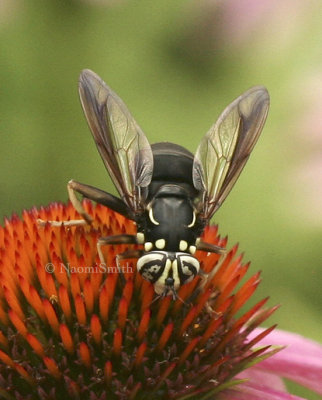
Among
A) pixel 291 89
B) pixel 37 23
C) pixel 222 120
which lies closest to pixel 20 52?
pixel 37 23

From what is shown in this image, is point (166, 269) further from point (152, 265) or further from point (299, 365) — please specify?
point (299, 365)

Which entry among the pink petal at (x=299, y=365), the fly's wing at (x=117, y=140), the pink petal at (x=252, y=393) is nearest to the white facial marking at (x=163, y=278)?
the fly's wing at (x=117, y=140)

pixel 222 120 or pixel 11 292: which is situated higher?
pixel 222 120

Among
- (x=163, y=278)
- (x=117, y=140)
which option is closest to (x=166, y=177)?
(x=117, y=140)

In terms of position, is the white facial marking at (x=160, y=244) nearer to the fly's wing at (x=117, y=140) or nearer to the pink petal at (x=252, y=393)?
the fly's wing at (x=117, y=140)

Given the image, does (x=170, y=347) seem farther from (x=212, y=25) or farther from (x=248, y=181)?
(x=212, y=25)

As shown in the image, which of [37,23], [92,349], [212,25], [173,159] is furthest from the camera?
[212,25]
